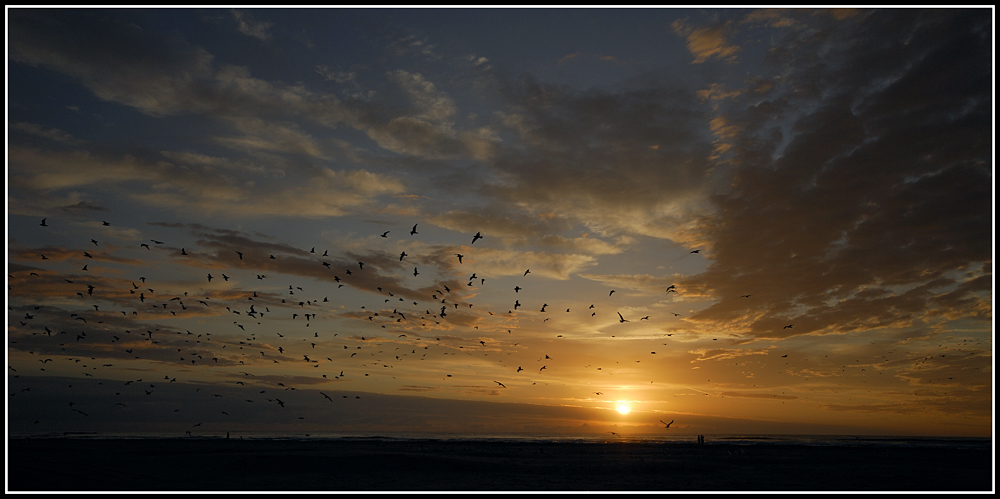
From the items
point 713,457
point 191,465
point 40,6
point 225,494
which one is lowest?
point 713,457

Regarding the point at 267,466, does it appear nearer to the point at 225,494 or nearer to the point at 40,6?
the point at 225,494

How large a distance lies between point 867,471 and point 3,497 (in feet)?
179

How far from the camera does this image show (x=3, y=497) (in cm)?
1752

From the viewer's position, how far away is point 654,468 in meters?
42.6

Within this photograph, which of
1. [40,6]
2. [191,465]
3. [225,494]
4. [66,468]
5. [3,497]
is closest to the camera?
[3,497]

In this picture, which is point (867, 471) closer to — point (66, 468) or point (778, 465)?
point (778, 465)

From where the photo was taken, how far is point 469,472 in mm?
39094

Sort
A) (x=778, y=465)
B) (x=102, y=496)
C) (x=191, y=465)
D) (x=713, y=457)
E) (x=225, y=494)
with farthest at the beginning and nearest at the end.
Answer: (x=713, y=457) < (x=778, y=465) < (x=191, y=465) < (x=225, y=494) < (x=102, y=496)

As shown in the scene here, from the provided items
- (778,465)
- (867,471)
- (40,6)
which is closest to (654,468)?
(778,465)

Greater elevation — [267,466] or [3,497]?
[3,497]

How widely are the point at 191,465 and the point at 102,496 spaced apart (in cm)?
1709

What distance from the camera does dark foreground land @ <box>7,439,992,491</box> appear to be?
103 feet

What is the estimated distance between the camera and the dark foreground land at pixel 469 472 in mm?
31453

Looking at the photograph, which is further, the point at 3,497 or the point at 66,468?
the point at 66,468
